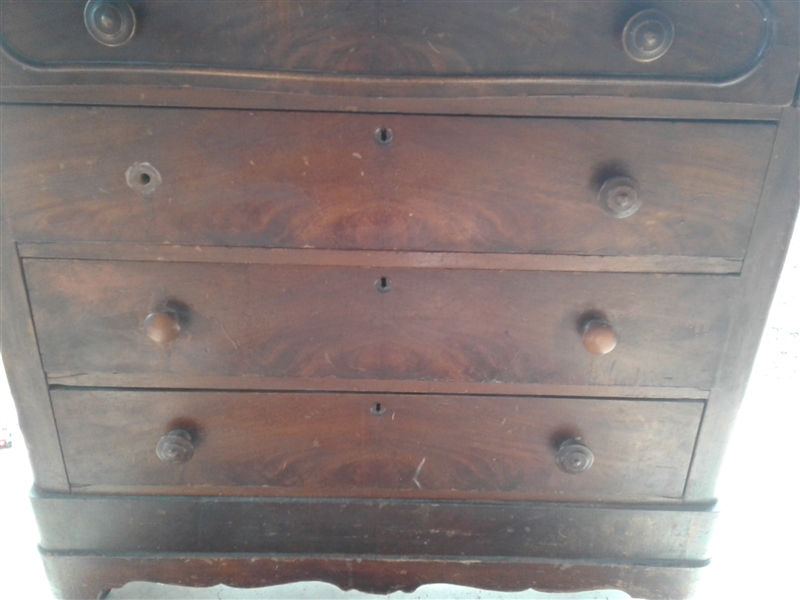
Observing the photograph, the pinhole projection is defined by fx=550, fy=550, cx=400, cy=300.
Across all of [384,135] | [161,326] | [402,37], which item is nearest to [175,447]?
[161,326]

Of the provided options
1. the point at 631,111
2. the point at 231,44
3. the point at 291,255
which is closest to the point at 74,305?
the point at 291,255

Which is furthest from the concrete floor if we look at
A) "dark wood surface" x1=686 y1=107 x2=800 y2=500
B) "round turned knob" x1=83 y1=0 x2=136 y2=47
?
"round turned knob" x1=83 y1=0 x2=136 y2=47

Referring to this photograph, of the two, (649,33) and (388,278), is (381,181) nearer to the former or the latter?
(388,278)

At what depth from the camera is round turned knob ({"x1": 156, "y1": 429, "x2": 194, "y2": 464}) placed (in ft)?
2.83

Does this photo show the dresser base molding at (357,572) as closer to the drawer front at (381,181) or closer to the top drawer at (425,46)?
the drawer front at (381,181)

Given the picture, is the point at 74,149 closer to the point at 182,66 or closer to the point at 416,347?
the point at 182,66

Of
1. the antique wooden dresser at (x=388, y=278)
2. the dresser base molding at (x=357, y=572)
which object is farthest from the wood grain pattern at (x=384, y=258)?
the dresser base molding at (x=357, y=572)

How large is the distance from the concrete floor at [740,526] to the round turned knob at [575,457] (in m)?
0.26

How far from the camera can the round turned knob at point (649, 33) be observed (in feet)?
2.14

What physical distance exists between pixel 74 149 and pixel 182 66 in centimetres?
20

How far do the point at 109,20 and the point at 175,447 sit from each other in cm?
60

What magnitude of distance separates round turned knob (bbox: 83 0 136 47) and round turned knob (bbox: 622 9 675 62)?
0.60 m

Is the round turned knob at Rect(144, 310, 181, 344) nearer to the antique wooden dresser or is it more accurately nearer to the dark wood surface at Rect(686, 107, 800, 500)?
the antique wooden dresser

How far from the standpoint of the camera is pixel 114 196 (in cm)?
77
